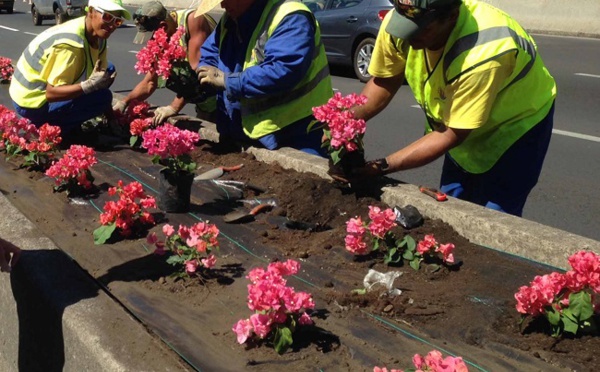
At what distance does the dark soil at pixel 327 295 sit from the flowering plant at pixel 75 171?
0.15 metres

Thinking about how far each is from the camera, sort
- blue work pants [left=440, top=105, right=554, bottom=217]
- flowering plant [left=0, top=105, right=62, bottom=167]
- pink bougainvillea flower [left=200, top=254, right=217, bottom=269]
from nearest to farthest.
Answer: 1. pink bougainvillea flower [left=200, top=254, right=217, bottom=269]
2. blue work pants [left=440, top=105, right=554, bottom=217]
3. flowering plant [left=0, top=105, right=62, bottom=167]

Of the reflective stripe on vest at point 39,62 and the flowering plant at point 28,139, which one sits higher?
the reflective stripe on vest at point 39,62

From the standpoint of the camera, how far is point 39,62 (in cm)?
614

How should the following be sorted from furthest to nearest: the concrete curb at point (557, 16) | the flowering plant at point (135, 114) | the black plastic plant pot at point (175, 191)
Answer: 1. the concrete curb at point (557, 16)
2. the flowering plant at point (135, 114)
3. the black plastic plant pot at point (175, 191)

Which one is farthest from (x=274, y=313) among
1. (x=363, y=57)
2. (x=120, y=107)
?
(x=363, y=57)

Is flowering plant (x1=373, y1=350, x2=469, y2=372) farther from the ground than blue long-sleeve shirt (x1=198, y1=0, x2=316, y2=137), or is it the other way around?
blue long-sleeve shirt (x1=198, y1=0, x2=316, y2=137)

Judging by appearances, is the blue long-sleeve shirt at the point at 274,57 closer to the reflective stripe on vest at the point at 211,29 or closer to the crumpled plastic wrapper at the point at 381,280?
the reflective stripe on vest at the point at 211,29

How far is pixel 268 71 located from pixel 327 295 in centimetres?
205

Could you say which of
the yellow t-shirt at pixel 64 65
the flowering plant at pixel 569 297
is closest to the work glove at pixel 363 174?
the flowering plant at pixel 569 297

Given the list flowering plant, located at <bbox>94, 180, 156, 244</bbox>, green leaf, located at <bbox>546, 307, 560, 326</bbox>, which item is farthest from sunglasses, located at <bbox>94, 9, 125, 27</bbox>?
green leaf, located at <bbox>546, 307, 560, 326</bbox>

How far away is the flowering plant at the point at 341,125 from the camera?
4.07 m

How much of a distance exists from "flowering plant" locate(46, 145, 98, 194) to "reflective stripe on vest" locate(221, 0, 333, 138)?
113 cm

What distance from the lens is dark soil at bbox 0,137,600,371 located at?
278cm

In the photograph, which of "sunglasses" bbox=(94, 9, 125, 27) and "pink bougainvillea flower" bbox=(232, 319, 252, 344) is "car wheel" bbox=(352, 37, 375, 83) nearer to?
"sunglasses" bbox=(94, 9, 125, 27)
